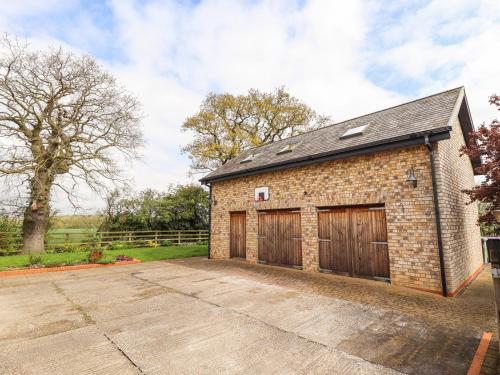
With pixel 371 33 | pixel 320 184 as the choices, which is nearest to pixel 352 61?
pixel 371 33

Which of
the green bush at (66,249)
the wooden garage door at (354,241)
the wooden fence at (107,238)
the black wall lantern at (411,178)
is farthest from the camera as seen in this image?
the green bush at (66,249)

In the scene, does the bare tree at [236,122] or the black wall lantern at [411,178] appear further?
the bare tree at [236,122]

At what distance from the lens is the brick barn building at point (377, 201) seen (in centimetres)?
579

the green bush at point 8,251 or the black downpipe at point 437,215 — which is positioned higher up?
the black downpipe at point 437,215

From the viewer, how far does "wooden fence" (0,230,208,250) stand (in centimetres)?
1283

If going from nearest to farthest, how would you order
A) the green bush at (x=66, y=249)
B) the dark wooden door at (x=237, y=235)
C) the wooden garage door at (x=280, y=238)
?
the wooden garage door at (x=280, y=238) < the dark wooden door at (x=237, y=235) < the green bush at (x=66, y=249)

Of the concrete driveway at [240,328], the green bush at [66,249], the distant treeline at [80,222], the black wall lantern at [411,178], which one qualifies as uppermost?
the black wall lantern at [411,178]

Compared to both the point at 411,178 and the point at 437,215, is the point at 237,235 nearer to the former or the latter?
the point at 411,178

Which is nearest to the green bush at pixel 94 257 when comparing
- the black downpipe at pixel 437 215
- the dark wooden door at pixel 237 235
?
the dark wooden door at pixel 237 235

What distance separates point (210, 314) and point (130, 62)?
307 inches

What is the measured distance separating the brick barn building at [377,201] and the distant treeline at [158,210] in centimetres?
1080

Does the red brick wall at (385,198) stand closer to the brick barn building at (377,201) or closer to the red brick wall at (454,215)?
the brick barn building at (377,201)

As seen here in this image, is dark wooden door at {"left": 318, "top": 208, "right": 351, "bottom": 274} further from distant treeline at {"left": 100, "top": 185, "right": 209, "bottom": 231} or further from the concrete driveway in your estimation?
distant treeline at {"left": 100, "top": 185, "right": 209, "bottom": 231}

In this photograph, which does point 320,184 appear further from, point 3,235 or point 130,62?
point 3,235
